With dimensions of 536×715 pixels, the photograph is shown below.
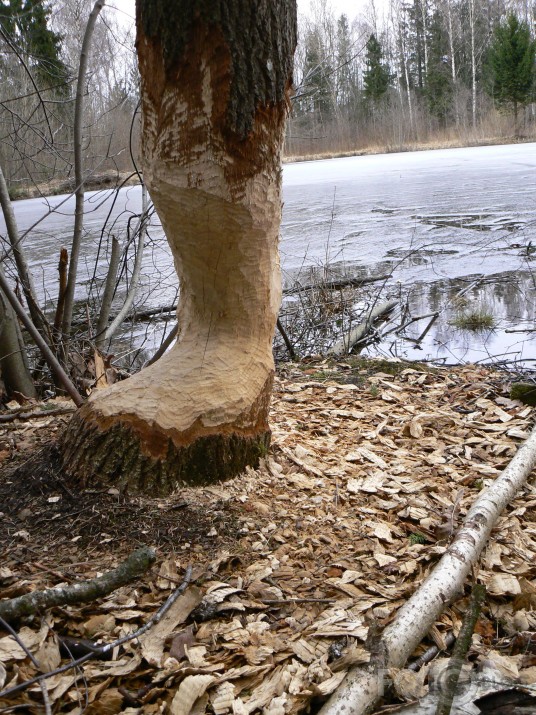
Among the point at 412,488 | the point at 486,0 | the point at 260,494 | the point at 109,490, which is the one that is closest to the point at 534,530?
the point at 412,488

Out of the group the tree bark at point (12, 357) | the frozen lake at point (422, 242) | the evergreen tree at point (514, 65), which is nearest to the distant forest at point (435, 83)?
the evergreen tree at point (514, 65)

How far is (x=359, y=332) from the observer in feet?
18.6

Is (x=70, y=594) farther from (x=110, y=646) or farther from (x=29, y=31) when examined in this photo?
(x=29, y=31)

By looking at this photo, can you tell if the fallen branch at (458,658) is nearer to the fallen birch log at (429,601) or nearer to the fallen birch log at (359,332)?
the fallen birch log at (429,601)

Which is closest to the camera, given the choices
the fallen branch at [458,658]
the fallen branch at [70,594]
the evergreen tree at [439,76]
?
the fallen branch at [458,658]

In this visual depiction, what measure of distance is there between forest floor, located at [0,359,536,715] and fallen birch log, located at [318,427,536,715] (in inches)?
2.1

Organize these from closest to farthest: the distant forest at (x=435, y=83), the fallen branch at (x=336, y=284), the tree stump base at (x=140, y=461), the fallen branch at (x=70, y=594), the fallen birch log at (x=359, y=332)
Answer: the fallen branch at (x=70, y=594) → the tree stump base at (x=140, y=461) → the fallen birch log at (x=359, y=332) → the fallen branch at (x=336, y=284) → the distant forest at (x=435, y=83)

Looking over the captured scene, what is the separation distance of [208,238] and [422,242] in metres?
7.58

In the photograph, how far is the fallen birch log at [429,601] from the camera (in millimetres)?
1585

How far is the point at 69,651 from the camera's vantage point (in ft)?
5.70

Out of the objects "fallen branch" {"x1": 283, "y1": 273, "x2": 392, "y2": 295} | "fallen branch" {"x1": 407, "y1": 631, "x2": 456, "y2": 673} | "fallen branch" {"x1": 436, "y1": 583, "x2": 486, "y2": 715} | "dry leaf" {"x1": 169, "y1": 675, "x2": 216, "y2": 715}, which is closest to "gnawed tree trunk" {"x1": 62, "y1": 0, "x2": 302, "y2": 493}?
"dry leaf" {"x1": 169, "y1": 675, "x2": 216, "y2": 715}

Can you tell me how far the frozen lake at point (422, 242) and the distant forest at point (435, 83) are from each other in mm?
11585

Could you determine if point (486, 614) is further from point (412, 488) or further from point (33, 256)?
point (33, 256)

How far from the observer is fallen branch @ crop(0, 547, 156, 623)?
1781 mm
